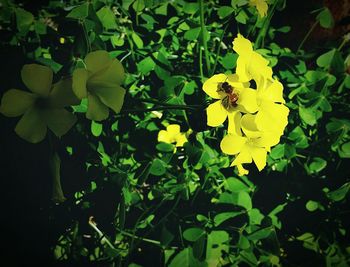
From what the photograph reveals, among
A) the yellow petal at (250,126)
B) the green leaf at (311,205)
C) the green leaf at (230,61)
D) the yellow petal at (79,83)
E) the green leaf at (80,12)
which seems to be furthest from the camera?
the green leaf at (311,205)

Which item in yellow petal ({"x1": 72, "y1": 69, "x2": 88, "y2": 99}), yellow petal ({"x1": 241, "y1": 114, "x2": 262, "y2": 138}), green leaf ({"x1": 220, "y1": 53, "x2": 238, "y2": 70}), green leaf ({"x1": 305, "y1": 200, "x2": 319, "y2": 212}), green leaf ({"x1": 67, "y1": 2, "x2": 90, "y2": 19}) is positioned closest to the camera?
yellow petal ({"x1": 72, "y1": 69, "x2": 88, "y2": 99})

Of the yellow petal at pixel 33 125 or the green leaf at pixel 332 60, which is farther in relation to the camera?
the green leaf at pixel 332 60

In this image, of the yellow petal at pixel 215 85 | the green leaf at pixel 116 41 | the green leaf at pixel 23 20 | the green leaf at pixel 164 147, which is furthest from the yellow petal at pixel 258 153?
the green leaf at pixel 23 20

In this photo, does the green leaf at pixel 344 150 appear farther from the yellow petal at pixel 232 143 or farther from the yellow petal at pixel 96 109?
the yellow petal at pixel 96 109

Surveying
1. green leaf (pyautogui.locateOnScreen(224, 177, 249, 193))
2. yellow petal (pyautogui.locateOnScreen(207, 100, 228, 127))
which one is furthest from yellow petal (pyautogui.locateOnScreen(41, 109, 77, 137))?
green leaf (pyautogui.locateOnScreen(224, 177, 249, 193))

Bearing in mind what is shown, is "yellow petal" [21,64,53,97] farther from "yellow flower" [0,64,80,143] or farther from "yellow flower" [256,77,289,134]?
"yellow flower" [256,77,289,134]

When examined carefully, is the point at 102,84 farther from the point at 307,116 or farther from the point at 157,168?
the point at 307,116

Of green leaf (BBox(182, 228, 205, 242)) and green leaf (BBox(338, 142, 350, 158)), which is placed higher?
green leaf (BBox(338, 142, 350, 158))
